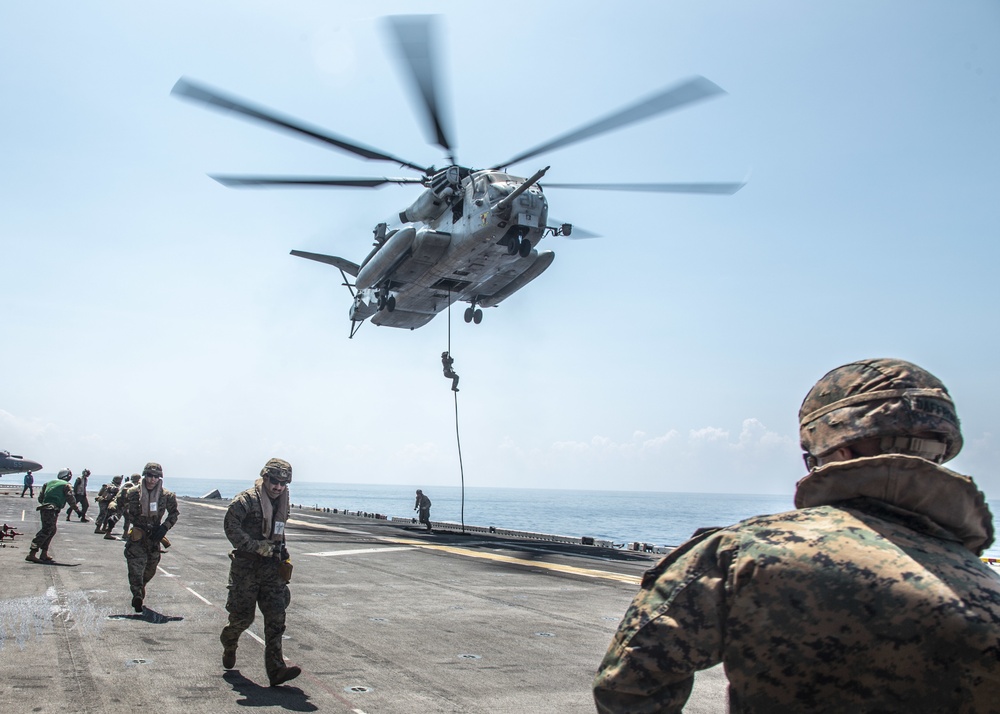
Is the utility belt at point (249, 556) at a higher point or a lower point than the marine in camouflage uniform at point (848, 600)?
lower

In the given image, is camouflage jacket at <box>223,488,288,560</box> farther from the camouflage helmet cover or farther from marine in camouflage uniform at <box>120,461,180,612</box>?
marine in camouflage uniform at <box>120,461,180,612</box>

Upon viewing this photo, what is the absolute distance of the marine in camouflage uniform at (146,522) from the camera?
31.9 feet

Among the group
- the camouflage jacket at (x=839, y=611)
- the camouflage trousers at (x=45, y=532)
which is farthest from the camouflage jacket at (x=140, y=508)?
the camouflage jacket at (x=839, y=611)

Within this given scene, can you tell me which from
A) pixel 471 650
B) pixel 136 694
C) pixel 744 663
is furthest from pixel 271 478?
pixel 744 663

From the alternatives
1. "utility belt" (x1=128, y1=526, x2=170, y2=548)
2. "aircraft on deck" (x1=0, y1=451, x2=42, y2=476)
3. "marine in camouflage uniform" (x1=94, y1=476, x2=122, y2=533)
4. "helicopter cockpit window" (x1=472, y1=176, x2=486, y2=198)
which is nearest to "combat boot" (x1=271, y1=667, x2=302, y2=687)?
"utility belt" (x1=128, y1=526, x2=170, y2=548)

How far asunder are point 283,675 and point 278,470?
6.18ft

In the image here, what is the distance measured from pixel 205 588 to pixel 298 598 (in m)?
1.69

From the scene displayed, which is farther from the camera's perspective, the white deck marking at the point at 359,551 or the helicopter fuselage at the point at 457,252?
the helicopter fuselage at the point at 457,252

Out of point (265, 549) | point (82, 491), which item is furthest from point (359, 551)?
point (82, 491)

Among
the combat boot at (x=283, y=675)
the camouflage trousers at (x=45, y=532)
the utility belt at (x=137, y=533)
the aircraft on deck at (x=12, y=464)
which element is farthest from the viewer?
the aircraft on deck at (x=12, y=464)

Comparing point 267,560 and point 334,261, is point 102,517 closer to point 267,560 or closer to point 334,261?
point 334,261

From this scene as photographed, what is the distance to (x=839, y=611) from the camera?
1.92 m

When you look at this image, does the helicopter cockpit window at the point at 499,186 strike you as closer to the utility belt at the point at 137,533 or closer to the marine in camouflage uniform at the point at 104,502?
the utility belt at the point at 137,533

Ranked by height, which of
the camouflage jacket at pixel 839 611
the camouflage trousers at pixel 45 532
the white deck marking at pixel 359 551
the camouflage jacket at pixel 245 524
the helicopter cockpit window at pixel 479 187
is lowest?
the white deck marking at pixel 359 551
